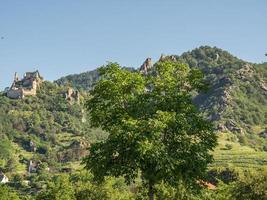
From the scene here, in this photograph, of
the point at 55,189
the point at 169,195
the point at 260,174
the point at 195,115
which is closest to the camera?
the point at 195,115

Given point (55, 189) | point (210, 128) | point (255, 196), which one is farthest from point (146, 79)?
point (55, 189)

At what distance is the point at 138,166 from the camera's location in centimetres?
3209

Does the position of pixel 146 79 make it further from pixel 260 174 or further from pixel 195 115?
pixel 260 174

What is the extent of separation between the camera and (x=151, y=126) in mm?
31094

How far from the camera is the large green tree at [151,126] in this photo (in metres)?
31.2

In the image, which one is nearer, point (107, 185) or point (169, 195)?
point (169, 195)

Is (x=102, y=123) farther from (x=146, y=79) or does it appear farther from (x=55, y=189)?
(x=55, y=189)

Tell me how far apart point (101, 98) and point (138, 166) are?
5.72 m

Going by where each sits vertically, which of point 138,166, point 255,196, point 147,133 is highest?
point 147,133

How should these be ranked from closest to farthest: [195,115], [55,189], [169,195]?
1. [195,115]
2. [169,195]
3. [55,189]

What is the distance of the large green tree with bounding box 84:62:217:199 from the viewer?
31.2 meters

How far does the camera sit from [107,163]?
33.2m

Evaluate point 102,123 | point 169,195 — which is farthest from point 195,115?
point 169,195

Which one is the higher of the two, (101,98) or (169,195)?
(101,98)
